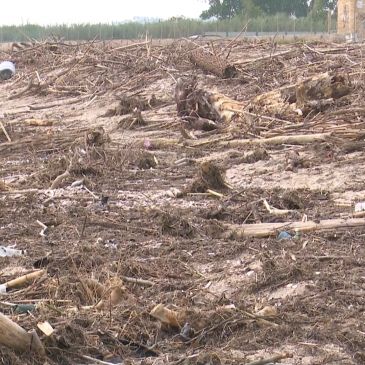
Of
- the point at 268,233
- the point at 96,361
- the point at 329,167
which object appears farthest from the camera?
the point at 329,167

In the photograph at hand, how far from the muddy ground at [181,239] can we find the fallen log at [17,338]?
1.6 inches

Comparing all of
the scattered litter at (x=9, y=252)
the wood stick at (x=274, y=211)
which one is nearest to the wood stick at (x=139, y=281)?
the scattered litter at (x=9, y=252)

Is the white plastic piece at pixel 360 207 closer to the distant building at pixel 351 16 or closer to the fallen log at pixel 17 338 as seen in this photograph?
the fallen log at pixel 17 338

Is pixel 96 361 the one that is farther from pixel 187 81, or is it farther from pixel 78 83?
pixel 78 83

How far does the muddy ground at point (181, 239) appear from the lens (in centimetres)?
334

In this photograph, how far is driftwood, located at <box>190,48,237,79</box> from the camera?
11984 millimetres

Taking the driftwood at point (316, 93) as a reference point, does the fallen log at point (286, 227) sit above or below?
below

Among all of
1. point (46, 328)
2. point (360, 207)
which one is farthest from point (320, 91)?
point (46, 328)

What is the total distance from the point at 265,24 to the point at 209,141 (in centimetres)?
2348

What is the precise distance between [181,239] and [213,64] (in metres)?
7.54

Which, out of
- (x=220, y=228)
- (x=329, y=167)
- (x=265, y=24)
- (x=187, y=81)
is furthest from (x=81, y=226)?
(x=265, y=24)

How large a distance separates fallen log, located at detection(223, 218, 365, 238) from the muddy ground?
31 mm

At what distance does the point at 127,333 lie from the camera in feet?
11.3

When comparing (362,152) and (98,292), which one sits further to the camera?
(362,152)
